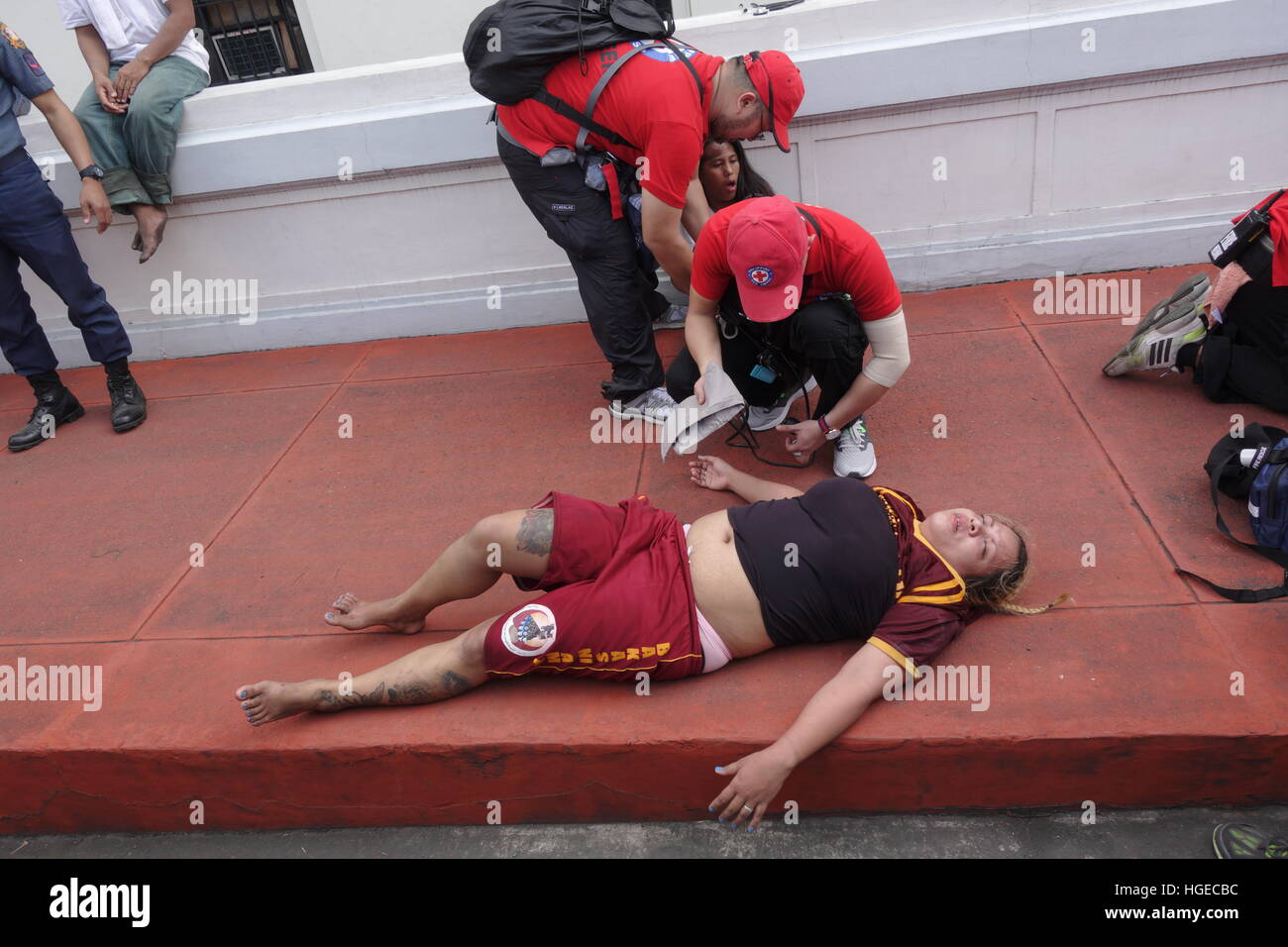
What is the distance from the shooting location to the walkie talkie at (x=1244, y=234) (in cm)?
304

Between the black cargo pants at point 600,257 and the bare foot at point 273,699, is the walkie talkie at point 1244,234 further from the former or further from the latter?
the bare foot at point 273,699

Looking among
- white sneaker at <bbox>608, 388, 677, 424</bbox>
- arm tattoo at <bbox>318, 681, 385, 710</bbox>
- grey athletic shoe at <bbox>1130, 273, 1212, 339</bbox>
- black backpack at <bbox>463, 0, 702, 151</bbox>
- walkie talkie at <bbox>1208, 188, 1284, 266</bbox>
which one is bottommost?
arm tattoo at <bbox>318, 681, 385, 710</bbox>

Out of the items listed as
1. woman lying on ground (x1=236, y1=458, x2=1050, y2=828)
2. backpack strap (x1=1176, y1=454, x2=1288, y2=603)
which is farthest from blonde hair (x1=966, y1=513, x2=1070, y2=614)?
backpack strap (x1=1176, y1=454, x2=1288, y2=603)

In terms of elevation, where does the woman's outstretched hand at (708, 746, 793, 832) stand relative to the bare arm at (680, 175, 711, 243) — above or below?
below

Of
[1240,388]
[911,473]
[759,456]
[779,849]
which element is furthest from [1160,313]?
[779,849]

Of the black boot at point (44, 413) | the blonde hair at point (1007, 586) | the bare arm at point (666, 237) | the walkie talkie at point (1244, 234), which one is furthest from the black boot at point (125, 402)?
the walkie talkie at point (1244, 234)

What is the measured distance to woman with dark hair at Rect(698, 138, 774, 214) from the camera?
3.57m

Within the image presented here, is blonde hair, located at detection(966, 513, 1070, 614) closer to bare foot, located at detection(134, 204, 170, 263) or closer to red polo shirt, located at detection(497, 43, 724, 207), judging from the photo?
red polo shirt, located at detection(497, 43, 724, 207)

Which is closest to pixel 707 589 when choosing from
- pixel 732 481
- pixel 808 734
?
Result: pixel 808 734

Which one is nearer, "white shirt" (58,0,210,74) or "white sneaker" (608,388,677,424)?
"white sneaker" (608,388,677,424)

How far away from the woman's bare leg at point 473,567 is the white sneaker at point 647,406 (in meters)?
1.27

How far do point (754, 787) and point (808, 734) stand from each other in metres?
0.18

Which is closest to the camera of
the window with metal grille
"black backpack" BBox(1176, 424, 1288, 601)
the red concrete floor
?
the red concrete floor

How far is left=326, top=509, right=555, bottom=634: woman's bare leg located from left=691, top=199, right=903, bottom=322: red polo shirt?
1.10 meters
